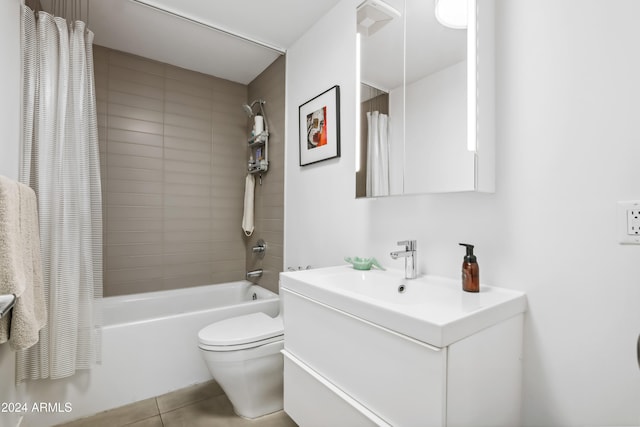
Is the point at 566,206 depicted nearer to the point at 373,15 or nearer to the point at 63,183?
the point at 373,15

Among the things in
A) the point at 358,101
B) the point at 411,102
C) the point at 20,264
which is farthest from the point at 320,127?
the point at 20,264

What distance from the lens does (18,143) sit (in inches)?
55.7

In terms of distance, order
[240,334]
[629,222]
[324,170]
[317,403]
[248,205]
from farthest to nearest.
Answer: [248,205] < [324,170] < [240,334] < [317,403] < [629,222]

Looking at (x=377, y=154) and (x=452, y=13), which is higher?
(x=452, y=13)

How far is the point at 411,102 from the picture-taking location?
1.30 m

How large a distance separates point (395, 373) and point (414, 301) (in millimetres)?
388

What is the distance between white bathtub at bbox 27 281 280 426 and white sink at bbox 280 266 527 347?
99 cm

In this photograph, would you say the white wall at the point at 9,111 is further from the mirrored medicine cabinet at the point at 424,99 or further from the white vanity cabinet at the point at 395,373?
the mirrored medicine cabinet at the point at 424,99

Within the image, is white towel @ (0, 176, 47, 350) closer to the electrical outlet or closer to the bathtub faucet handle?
the bathtub faucet handle

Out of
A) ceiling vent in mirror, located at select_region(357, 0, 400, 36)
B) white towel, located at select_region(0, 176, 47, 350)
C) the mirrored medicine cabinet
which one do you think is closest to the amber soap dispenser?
the mirrored medicine cabinet

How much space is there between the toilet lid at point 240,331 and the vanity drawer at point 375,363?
0.39 meters

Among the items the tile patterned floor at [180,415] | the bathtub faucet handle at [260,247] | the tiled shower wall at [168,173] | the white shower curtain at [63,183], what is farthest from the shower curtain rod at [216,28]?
the tile patterned floor at [180,415]

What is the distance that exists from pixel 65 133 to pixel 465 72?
6.35ft

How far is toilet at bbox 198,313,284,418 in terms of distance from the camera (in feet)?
4.91
